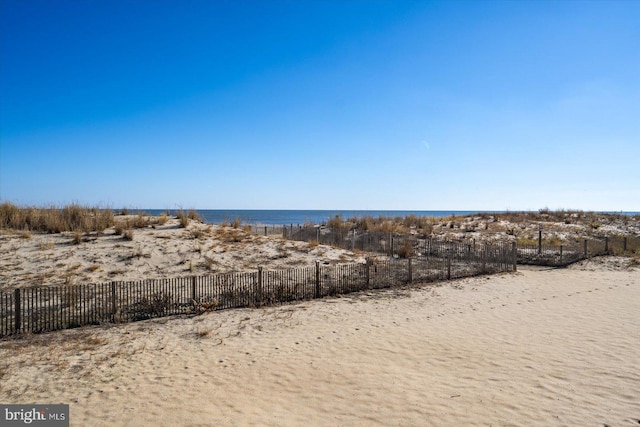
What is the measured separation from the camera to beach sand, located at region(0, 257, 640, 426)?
562 centimetres

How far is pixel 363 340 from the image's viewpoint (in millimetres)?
8797

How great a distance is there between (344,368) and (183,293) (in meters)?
6.26

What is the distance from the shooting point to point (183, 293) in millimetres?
11539

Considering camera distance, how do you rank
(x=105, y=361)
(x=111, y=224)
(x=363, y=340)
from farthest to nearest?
1. (x=111, y=224)
2. (x=363, y=340)
3. (x=105, y=361)

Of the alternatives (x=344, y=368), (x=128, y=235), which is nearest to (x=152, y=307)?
(x=344, y=368)

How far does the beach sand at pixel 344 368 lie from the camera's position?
562 centimetres

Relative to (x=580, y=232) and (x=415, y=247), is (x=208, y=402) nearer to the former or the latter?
(x=415, y=247)

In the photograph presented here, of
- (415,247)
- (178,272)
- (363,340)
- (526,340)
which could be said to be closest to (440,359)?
(363,340)

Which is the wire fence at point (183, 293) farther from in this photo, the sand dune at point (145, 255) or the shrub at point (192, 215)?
the shrub at point (192, 215)

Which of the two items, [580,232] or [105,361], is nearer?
[105,361]

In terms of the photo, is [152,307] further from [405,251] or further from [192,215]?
[405,251]

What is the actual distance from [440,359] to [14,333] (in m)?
9.36

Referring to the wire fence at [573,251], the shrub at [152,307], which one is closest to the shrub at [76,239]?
the shrub at [152,307]

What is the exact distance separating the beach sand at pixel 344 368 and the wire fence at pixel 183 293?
55 cm
